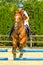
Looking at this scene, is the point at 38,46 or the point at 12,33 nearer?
the point at 12,33

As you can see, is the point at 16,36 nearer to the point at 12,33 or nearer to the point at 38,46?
the point at 12,33

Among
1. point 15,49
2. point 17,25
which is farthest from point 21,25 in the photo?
point 15,49

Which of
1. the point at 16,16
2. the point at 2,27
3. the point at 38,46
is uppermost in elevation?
the point at 16,16

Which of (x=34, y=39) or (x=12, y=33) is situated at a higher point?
(x=12, y=33)

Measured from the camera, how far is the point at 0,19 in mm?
14945

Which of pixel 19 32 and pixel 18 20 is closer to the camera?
pixel 18 20

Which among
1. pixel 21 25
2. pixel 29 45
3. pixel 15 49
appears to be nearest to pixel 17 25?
pixel 21 25

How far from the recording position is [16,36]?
26.4ft

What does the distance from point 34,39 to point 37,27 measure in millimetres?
630

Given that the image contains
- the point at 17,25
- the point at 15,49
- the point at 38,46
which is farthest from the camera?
the point at 38,46

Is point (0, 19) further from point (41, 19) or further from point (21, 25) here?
point (21, 25)

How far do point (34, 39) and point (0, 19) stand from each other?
6.41 ft

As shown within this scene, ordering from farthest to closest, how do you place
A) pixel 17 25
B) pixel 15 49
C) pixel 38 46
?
pixel 38 46 < pixel 15 49 < pixel 17 25

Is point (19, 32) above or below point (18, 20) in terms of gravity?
below
